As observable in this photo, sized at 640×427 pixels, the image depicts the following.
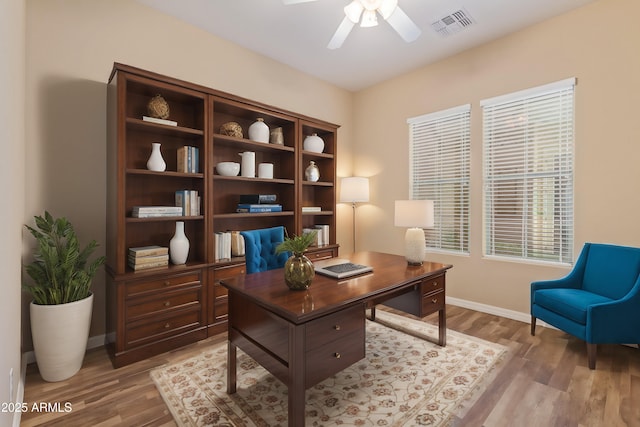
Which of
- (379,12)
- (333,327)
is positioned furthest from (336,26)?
(333,327)

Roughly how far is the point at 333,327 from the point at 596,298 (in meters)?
2.35

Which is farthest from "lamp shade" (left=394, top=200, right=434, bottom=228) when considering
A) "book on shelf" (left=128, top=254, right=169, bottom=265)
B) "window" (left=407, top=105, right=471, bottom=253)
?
"book on shelf" (left=128, top=254, right=169, bottom=265)

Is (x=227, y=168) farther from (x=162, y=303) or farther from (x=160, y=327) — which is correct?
(x=160, y=327)

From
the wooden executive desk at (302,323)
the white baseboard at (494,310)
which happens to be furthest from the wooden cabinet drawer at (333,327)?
the white baseboard at (494,310)

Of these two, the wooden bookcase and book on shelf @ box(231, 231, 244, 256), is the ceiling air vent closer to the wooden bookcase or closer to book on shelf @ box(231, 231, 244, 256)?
the wooden bookcase

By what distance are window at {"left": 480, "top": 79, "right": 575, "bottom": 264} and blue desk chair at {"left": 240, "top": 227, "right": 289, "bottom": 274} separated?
241 cm

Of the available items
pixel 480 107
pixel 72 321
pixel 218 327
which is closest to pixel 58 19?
pixel 72 321

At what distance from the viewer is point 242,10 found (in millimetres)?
2750

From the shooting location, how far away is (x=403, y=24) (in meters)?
2.24

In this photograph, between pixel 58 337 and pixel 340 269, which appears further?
pixel 340 269

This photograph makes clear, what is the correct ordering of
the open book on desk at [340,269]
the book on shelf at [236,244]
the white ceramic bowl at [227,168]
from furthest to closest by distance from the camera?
the book on shelf at [236,244], the white ceramic bowl at [227,168], the open book on desk at [340,269]

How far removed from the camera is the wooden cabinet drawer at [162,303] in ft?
7.47

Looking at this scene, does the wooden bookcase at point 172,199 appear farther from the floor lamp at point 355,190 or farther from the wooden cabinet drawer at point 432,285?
the wooden cabinet drawer at point 432,285

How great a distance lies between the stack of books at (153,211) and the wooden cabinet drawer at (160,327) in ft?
2.75
